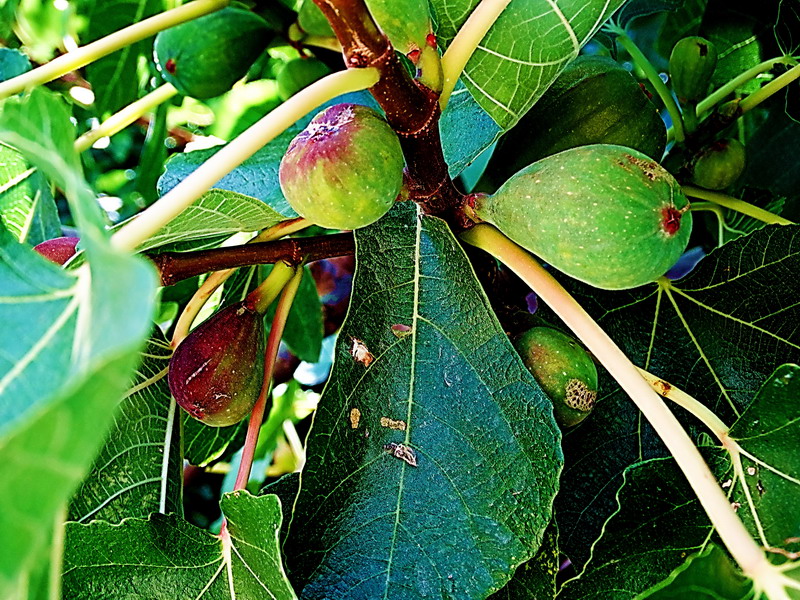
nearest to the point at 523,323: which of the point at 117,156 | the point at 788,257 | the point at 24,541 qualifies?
the point at 788,257

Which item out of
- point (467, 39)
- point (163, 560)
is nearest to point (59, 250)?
point (163, 560)

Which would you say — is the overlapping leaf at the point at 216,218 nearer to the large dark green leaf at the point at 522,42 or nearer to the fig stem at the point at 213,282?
the fig stem at the point at 213,282

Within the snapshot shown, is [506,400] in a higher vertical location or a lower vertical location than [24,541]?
lower

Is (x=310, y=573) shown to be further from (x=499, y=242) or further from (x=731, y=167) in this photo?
(x=731, y=167)

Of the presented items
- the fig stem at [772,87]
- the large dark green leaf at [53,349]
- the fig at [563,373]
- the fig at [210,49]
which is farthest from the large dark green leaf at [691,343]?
the fig at [210,49]

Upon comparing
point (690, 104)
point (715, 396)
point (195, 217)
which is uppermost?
point (195, 217)

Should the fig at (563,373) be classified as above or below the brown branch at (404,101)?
below

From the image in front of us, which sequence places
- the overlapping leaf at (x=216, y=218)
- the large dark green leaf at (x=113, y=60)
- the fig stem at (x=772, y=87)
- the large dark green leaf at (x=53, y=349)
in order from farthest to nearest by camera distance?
the large dark green leaf at (x=113, y=60) < the fig stem at (x=772, y=87) < the overlapping leaf at (x=216, y=218) < the large dark green leaf at (x=53, y=349)
